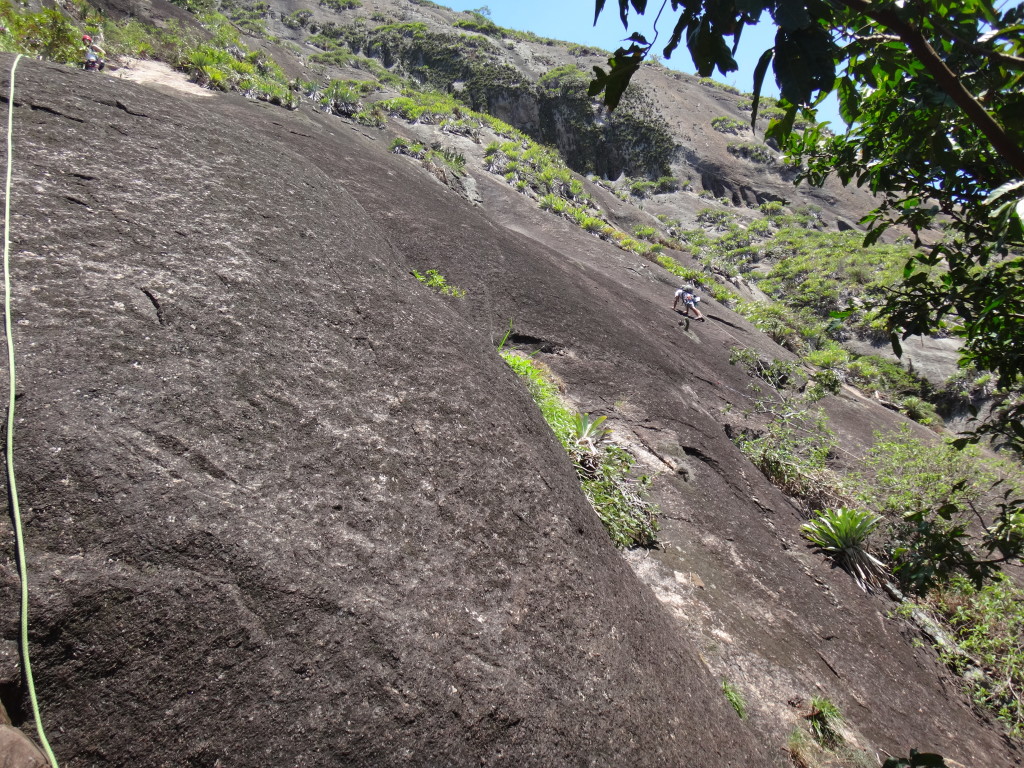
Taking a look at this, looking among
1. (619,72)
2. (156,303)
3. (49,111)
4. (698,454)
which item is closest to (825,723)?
(698,454)

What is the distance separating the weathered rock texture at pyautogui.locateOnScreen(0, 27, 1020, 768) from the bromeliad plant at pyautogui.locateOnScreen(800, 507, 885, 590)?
0.95 m

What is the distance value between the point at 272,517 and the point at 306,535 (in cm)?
19

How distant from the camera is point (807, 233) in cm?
3088

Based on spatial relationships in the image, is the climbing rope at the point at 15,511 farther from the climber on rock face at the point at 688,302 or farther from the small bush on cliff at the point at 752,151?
the small bush on cliff at the point at 752,151

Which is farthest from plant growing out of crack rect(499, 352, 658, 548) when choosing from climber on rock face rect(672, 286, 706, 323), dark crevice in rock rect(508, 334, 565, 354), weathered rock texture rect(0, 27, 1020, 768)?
climber on rock face rect(672, 286, 706, 323)

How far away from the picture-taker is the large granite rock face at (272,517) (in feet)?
7.07

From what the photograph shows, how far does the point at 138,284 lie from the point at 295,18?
47382 mm

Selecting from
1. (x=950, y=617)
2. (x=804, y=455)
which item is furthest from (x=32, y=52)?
(x=950, y=617)

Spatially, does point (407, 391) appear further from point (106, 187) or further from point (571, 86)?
point (571, 86)

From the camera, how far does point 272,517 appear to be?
267 centimetres

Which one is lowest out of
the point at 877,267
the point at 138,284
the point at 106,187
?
the point at 138,284

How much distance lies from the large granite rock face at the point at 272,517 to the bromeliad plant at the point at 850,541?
3.97 meters

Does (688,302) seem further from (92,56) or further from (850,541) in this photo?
(92,56)

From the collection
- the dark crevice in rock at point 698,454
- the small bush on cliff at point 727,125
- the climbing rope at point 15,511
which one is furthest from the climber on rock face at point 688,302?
the small bush on cliff at point 727,125
